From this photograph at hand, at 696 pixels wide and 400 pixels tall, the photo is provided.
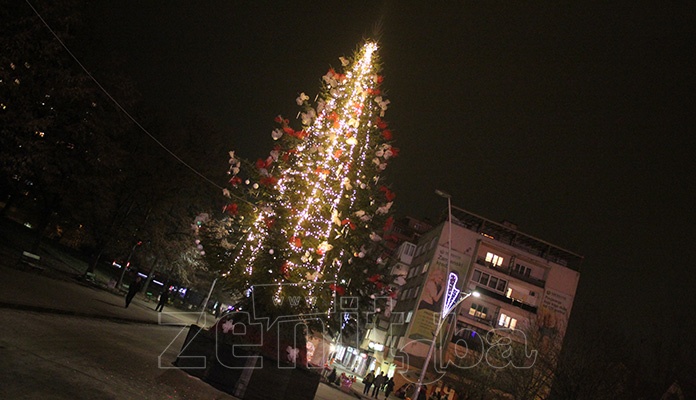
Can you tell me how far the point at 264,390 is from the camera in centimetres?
995

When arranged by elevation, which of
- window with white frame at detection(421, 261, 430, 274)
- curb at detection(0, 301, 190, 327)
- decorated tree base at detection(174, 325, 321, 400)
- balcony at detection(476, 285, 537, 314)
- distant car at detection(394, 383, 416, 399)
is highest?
window with white frame at detection(421, 261, 430, 274)

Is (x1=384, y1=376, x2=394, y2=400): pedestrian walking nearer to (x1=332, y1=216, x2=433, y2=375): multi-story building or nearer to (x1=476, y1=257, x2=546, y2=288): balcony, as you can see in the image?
(x1=332, y1=216, x2=433, y2=375): multi-story building

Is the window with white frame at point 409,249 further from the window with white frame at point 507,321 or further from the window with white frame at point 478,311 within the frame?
the window with white frame at point 507,321

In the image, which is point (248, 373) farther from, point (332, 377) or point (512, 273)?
point (512, 273)

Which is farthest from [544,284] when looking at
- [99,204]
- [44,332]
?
[44,332]

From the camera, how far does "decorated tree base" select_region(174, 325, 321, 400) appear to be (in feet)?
32.6

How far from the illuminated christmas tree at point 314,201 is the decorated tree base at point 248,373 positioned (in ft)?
4.34

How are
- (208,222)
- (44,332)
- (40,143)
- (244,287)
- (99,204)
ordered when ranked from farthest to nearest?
(99,204) → (40,143) → (208,222) → (244,287) → (44,332)

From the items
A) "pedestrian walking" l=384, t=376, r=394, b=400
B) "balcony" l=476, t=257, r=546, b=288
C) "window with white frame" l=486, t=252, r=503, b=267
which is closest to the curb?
"pedestrian walking" l=384, t=376, r=394, b=400

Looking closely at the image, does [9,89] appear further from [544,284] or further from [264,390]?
[544,284]

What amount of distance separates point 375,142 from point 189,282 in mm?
26563

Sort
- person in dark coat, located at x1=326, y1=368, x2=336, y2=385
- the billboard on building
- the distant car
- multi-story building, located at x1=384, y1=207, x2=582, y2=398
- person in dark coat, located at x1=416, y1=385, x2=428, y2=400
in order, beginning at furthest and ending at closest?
the billboard on building < multi-story building, located at x1=384, y1=207, x2=582, y2=398 < person in dark coat, located at x1=416, y1=385, x2=428, y2=400 < the distant car < person in dark coat, located at x1=326, y1=368, x2=336, y2=385

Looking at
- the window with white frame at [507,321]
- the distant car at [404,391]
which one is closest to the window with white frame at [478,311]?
the window with white frame at [507,321]

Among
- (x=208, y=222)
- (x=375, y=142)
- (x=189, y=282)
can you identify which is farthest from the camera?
(x=189, y=282)
